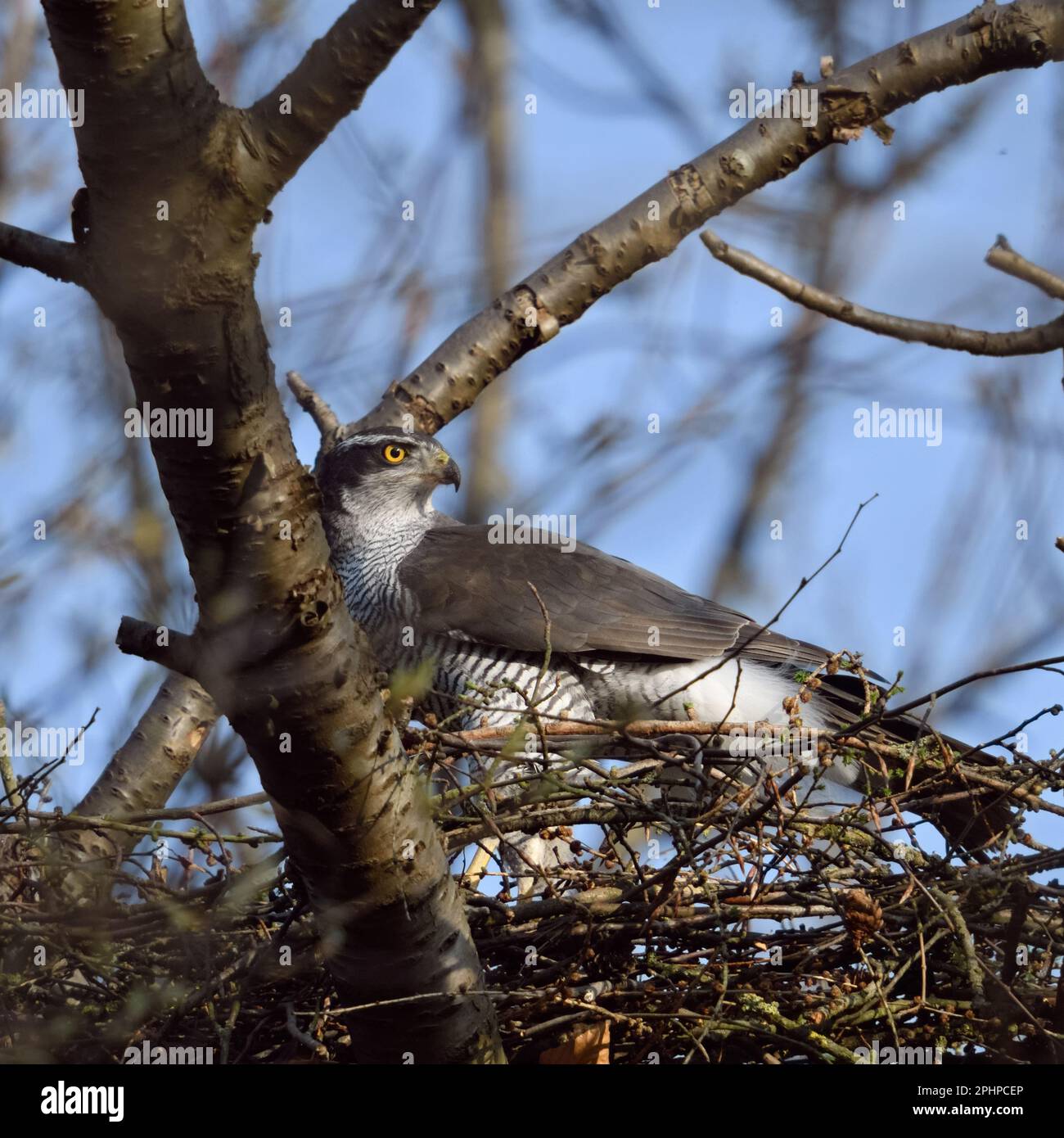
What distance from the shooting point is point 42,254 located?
1997mm

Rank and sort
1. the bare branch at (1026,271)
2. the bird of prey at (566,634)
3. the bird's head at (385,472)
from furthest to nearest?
the bird's head at (385,472), the bird of prey at (566,634), the bare branch at (1026,271)

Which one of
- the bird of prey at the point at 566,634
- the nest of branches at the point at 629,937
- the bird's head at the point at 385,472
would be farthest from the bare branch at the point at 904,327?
the bird's head at the point at 385,472

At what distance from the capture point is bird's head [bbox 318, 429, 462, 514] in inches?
205

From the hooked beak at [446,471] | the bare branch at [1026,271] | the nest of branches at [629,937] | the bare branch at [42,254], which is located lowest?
the nest of branches at [629,937]

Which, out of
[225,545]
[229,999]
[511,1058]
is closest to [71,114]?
[225,545]

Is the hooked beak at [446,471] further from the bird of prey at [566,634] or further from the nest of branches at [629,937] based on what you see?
the nest of branches at [629,937]

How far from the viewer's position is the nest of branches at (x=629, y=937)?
9.92 ft

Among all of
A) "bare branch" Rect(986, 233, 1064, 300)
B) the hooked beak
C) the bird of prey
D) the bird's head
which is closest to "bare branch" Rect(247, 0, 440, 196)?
"bare branch" Rect(986, 233, 1064, 300)

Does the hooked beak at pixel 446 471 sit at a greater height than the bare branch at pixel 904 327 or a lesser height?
greater

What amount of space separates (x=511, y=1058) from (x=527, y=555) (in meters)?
2.23

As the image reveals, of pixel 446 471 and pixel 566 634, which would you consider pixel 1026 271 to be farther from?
pixel 446 471

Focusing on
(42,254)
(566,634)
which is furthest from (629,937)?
(42,254)

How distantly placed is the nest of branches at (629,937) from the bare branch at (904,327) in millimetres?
1018

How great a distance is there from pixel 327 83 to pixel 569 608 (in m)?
2.92
